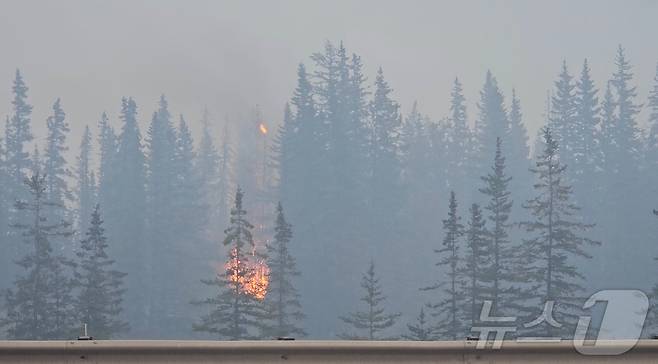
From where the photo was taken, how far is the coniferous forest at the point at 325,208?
281ft

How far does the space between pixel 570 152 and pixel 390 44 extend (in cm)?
7450

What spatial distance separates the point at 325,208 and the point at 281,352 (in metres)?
97.7

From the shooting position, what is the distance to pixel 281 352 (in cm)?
672

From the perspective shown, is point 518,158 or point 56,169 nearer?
point 56,169

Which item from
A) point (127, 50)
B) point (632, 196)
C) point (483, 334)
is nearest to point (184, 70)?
point (127, 50)

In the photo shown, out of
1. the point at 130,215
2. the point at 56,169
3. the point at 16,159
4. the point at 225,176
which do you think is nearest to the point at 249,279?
the point at 130,215

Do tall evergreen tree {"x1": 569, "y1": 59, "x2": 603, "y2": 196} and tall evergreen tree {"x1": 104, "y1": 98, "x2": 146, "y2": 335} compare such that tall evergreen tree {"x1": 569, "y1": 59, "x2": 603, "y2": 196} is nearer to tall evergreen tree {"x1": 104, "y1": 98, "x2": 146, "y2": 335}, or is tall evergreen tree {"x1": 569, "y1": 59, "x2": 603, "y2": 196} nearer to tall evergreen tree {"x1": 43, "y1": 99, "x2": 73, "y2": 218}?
tall evergreen tree {"x1": 104, "y1": 98, "x2": 146, "y2": 335}

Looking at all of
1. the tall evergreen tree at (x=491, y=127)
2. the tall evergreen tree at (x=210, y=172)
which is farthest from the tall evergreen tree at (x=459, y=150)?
the tall evergreen tree at (x=210, y=172)

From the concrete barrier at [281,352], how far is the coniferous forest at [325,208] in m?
68.3

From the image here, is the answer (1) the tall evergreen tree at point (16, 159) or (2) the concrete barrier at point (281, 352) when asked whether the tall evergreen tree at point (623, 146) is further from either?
(2) the concrete barrier at point (281, 352)

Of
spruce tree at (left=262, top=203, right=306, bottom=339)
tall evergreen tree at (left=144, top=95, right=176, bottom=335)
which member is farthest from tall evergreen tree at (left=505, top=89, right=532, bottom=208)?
spruce tree at (left=262, top=203, right=306, bottom=339)

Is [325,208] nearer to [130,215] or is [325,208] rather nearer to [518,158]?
[130,215]

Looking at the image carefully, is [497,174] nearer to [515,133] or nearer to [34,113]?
[515,133]

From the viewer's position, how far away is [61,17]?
197375 millimetres
